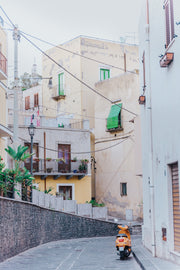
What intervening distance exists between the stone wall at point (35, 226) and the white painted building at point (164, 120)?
4.49m

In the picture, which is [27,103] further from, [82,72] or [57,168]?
[57,168]

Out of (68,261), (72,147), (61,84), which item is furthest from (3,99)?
(61,84)

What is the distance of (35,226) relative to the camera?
20.0 meters

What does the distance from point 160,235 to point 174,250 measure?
1449 mm

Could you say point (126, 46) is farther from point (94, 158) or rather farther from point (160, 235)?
point (160, 235)

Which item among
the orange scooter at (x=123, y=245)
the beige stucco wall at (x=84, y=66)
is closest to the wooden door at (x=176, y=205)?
the orange scooter at (x=123, y=245)

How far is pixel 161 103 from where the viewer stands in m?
13.9

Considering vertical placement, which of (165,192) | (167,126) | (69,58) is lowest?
(165,192)

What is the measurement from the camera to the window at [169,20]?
12.4 metres

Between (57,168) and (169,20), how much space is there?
2532 centimetres

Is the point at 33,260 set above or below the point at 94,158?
below

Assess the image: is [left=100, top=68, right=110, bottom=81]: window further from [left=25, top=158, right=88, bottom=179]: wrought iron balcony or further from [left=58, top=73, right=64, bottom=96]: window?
[left=25, top=158, right=88, bottom=179]: wrought iron balcony

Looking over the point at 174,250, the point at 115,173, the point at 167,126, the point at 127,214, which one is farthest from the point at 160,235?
the point at 115,173

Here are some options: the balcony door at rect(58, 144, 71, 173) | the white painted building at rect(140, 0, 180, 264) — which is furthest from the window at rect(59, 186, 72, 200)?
the white painted building at rect(140, 0, 180, 264)
